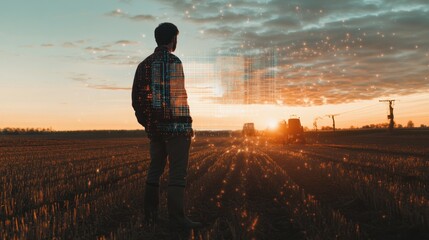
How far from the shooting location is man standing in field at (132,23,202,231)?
4688 mm

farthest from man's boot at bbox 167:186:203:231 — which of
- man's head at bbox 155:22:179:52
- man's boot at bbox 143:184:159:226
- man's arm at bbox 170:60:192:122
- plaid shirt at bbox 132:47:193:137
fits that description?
man's head at bbox 155:22:179:52

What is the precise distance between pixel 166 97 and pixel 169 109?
0.46 ft

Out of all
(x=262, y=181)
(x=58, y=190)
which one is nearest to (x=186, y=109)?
(x=58, y=190)

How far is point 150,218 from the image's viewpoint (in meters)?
4.89

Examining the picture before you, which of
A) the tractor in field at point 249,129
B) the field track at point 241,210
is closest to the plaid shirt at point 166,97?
the field track at point 241,210

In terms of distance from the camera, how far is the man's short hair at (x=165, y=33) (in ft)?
15.9

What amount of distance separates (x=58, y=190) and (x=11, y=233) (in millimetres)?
3329

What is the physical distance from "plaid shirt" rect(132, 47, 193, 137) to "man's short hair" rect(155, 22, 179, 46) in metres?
0.12

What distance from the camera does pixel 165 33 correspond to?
486 centimetres

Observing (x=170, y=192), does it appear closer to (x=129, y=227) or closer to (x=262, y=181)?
(x=129, y=227)

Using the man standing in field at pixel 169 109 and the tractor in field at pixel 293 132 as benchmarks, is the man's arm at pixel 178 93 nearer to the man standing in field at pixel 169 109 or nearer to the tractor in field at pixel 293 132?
the man standing in field at pixel 169 109

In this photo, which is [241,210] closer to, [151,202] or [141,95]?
[151,202]

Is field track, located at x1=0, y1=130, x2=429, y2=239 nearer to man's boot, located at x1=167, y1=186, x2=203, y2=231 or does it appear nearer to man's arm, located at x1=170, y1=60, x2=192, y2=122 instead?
man's boot, located at x1=167, y1=186, x2=203, y2=231

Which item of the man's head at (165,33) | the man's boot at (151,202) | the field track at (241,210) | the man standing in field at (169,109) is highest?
the man's head at (165,33)
